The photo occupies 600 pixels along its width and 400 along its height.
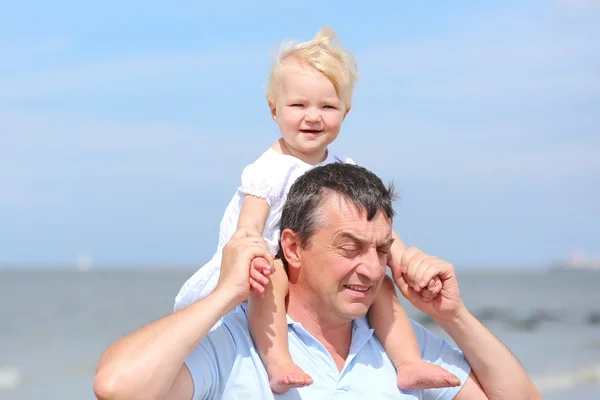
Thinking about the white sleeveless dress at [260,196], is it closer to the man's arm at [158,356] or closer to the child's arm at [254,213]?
the child's arm at [254,213]

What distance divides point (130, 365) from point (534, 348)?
18.5 meters

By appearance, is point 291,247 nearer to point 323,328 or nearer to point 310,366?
point 323,328

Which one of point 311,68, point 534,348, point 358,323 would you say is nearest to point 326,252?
point 358,323

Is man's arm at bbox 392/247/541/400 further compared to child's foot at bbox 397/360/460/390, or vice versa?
man's arm at bbox 392/247/541/400

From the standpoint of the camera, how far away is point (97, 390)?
10.4 feet

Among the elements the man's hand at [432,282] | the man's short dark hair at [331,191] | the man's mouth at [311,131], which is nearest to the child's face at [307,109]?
the man's mouth at [311,131]

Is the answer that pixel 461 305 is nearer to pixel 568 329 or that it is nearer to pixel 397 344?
pixel 397 344

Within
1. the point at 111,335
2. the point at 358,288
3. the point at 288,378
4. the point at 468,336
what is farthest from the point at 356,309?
the point at 111,335

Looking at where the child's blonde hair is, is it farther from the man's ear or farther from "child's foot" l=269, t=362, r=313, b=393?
"child's foot" l=269, t=362, r=313, b=393

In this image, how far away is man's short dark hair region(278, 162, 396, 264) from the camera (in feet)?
12.0

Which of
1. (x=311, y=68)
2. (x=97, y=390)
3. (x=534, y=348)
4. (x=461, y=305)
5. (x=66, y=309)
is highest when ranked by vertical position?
(x=311, y=68)

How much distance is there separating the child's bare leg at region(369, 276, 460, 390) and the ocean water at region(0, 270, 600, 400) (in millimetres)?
10510

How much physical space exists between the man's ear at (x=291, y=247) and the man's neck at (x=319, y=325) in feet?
0.44

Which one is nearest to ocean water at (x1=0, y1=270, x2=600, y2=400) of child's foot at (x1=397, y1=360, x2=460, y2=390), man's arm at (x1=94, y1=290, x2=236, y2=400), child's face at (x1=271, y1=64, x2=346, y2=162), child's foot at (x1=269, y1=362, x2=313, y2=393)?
child's face at (x1=271, y1=64, x2=346, y2=162)
